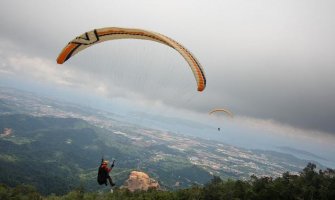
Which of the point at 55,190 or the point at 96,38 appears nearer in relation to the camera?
the point at 96,38

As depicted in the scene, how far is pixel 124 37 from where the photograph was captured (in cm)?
2308

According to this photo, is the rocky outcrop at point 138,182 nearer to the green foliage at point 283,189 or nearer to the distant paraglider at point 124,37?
the green foliage at point 283,189

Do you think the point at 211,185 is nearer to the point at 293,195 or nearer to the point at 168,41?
the point at 293,195

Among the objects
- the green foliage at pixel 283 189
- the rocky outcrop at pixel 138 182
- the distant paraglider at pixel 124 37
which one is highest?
the distant paraglider at pixel 124 37

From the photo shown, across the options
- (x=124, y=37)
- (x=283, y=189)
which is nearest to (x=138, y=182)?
(x=283, y=189)

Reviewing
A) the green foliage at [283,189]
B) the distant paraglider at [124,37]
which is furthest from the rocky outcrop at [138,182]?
the distant paraglider at [124,37]

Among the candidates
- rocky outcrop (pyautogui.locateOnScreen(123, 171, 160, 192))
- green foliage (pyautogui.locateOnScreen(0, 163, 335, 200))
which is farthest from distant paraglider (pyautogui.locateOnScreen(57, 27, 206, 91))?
rocky outcrop (pyautogui.locateOnScreen(123, 171, 160, 192))

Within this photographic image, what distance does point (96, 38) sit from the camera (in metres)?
21.9

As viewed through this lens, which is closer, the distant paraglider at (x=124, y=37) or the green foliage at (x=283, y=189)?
the distant paraglider at (x=124, y=37)

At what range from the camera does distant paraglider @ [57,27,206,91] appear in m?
21.6

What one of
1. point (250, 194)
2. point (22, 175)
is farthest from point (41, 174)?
point (250, 194)

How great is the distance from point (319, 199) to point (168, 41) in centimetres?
4156

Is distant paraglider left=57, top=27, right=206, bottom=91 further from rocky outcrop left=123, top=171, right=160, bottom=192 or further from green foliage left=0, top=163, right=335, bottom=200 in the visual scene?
rocky outcrop left=123, top=171, right=160, bottom=192

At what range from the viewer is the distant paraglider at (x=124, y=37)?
21.6 m
